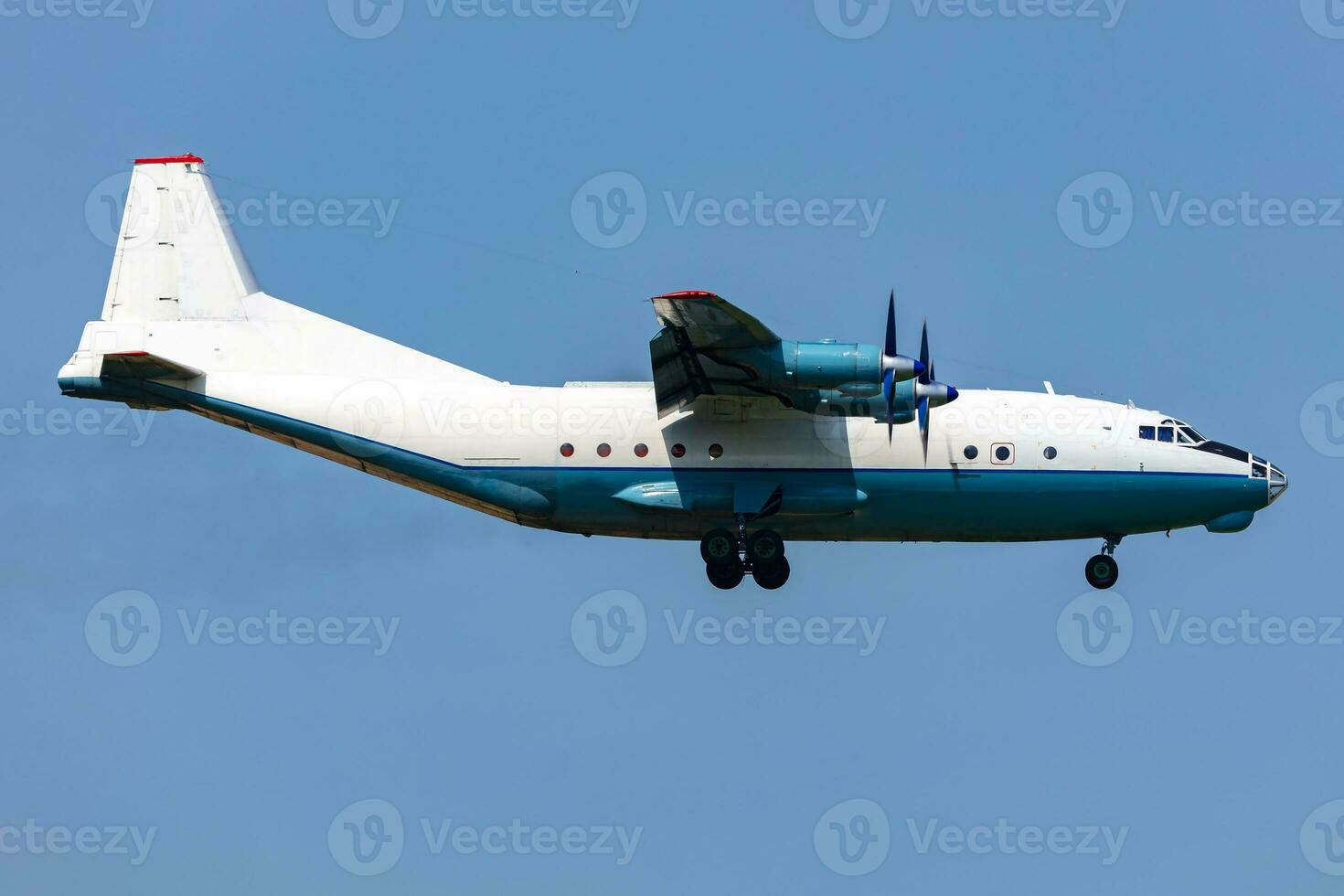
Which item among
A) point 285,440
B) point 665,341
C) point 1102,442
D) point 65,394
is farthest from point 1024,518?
point 65,394

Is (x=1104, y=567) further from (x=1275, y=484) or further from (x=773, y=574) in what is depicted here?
(x=773, y=574)

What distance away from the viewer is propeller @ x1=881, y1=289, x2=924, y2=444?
27125 millimetres

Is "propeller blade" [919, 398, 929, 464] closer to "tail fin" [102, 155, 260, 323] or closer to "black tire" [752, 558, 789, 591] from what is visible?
"black tire" [752, 558, 789, 591]

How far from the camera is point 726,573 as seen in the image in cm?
2917

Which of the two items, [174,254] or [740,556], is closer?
[740,556]

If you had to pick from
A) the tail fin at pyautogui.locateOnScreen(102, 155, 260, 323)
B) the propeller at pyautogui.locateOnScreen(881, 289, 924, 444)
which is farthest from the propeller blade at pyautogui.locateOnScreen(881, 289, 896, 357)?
the tail fin at pyautogui.locateOnScreen(102, 155, 260, 323)

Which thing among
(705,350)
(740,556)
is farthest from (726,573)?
(705,350)

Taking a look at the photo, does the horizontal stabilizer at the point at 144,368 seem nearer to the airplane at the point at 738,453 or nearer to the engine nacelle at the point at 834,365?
the airplane at the point at 738,453

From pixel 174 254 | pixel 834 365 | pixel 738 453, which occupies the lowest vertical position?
pixel 738 453

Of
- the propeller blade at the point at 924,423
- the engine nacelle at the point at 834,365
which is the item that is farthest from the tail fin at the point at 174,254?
the propeller blade at the point at 924,423

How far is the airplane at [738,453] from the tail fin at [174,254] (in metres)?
0.99

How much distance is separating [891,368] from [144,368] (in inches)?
483

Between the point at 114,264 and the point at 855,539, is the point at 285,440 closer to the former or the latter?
the point at 114,264

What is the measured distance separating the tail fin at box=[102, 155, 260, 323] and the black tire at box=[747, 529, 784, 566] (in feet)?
31.7
